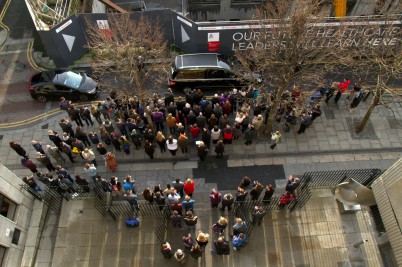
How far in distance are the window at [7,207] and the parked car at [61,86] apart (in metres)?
6.62

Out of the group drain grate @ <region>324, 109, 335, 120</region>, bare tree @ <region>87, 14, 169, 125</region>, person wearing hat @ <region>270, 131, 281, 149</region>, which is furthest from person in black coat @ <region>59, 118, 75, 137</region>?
drain grate @ <region>324, 109, 335, 120</region>

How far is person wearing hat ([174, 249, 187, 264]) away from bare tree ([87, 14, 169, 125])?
6.04 meters

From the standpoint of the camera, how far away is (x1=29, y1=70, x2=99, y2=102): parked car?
17.4 m

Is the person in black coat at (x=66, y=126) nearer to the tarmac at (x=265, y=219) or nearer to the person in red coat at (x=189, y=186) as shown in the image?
the tarmac at (x=265, y=219)

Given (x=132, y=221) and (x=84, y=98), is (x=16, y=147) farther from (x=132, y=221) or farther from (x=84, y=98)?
(x=132, y=221)

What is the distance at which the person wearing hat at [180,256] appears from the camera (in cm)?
1159

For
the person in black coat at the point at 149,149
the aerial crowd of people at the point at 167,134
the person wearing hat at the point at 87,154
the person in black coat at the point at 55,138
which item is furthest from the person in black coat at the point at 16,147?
the person in black coat at the point at 149,149

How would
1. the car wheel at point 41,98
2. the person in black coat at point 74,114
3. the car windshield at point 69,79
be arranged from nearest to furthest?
1. the person in black coat at point 74,114
2. the car windshield at point 69,79
3. the car wheel at point 41,98

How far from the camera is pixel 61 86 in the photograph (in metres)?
17.4

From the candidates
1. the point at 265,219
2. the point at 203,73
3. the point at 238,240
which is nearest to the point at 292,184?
the point at 265,219

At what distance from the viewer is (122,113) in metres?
15.7

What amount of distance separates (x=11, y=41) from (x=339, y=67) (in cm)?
1923

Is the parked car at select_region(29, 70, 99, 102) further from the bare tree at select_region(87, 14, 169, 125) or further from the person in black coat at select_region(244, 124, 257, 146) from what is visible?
the person in black coat at select_region(244, 124, 257, 146)

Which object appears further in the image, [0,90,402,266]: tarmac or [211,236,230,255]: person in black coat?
[0,90,402,266]: tarmac
